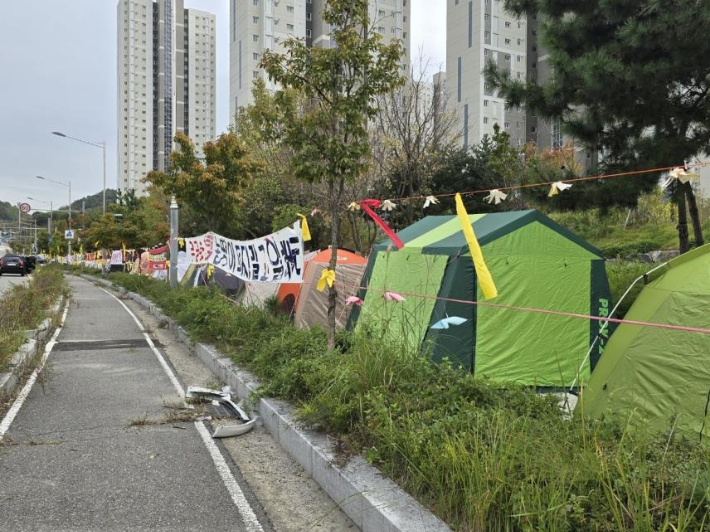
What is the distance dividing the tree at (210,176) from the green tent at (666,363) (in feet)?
41.7

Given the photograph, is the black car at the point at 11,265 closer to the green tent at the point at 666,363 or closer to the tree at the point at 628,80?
the tree at the point at 628,80

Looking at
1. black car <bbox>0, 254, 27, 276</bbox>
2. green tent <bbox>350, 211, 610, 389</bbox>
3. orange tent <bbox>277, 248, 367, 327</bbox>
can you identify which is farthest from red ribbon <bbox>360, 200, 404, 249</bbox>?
black car <bbox>0, 254, 27, 276</bbox>

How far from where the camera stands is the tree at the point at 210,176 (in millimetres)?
15555

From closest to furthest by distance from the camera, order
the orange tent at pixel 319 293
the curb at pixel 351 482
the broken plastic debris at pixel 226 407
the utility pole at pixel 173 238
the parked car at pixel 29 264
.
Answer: the curb at pixel 351 482, the broken plastic debris at pixel 226 407, the orange tent at pixel 319 293, the utility pole at pixel 173 238, the parked car at pixel 29 264

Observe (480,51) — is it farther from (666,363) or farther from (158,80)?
(666,363)

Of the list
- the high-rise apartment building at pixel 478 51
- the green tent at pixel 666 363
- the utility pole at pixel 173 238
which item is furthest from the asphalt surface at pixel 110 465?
the high-rise apartment building at pixel 478 51

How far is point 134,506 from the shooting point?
371 cm

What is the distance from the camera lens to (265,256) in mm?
9117

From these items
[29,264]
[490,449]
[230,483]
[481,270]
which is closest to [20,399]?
[230,483]

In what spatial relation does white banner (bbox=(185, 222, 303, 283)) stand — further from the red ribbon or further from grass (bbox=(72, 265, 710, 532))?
grass (bbox=(72, 265, 710, 532))

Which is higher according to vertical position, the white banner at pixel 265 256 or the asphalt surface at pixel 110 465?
the white banner at pixel 265 256

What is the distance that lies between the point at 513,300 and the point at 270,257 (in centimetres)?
398

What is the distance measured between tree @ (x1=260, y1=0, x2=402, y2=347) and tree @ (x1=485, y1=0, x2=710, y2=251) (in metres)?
3.09

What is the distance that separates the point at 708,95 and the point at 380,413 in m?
7.60
